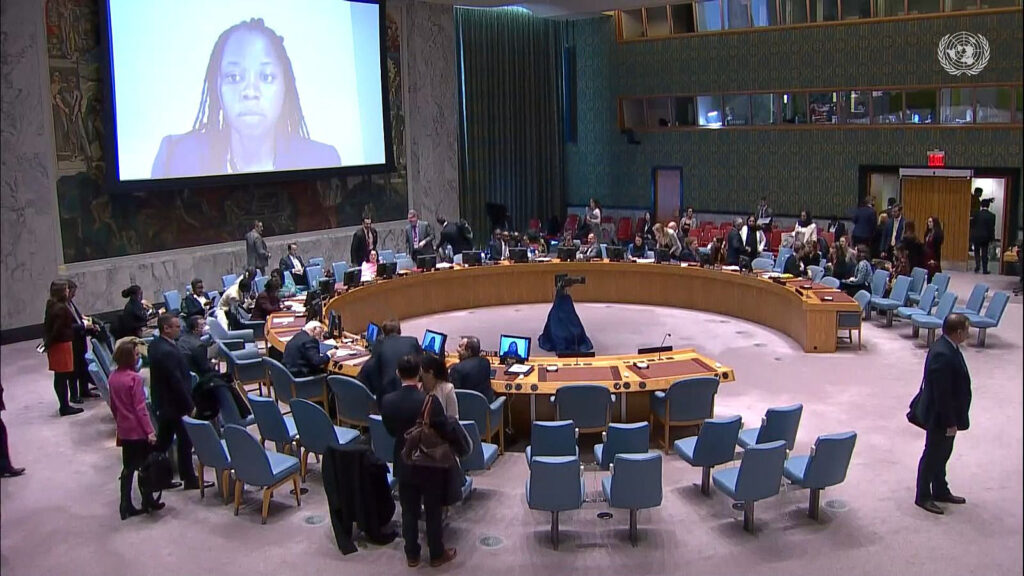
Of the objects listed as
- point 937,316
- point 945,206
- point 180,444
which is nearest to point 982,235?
point 945,206

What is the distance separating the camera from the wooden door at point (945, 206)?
714 inches

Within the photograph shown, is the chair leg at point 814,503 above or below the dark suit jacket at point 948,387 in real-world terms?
below

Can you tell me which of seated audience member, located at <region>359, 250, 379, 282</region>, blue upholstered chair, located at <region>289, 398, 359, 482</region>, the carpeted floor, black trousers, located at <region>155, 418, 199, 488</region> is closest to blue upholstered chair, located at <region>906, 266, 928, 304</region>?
the carpeted floor

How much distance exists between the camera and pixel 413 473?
5910mm

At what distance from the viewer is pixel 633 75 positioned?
22625 mm

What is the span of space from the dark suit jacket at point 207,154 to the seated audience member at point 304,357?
732 cm

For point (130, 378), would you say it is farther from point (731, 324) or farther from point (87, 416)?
point (731, 324)

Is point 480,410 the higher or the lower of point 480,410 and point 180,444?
the higher

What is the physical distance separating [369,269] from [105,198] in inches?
172

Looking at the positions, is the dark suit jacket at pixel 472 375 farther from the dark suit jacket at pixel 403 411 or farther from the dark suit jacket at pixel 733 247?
the dark suit jacket at pixel 733 247

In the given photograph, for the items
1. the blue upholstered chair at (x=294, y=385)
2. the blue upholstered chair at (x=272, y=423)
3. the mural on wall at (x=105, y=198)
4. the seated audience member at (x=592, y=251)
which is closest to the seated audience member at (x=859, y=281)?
the seated audience member at (x=592, y=251)

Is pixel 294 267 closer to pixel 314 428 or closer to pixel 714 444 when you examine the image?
pixel 314 428

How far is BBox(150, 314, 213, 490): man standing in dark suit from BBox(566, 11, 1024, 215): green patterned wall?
14767 millimetres

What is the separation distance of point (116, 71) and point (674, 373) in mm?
10251
